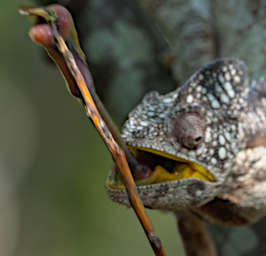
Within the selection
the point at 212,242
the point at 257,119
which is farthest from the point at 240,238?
the point at 257,119

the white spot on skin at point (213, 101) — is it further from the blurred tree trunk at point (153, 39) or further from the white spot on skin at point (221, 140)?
the blurred tree trunk at point (153, 39)

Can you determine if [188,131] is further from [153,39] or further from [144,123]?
[153,39]

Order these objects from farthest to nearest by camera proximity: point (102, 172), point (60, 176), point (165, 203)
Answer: point (60, 176), point (102, 172), point (165, 203)

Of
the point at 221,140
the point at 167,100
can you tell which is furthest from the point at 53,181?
the point at 221,140

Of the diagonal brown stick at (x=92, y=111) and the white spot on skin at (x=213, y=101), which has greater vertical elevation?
the diagonal brown stick at (x=92, y=111)

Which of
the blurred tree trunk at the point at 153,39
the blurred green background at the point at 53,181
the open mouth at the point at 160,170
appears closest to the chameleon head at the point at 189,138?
the open mouth at the point at 160,170

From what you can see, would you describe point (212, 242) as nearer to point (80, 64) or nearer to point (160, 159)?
point (160, 159)
